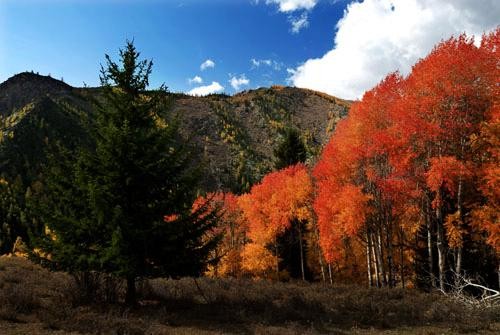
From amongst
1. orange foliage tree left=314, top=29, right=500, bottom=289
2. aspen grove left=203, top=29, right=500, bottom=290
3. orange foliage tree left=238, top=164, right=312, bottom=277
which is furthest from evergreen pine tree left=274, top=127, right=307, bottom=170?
orange foliage tree left=314, top=29, right=500, bottom=289

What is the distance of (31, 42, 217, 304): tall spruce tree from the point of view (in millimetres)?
14852

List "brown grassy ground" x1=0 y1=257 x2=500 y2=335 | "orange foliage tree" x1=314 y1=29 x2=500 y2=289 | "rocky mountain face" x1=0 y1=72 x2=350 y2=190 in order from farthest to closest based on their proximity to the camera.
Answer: "rocky mountain face" x1=0 y1=72 x2=350 y2=190, "orange foliage tree" x1=314 y1=29 x2=500 y2=289, "brown grassy ground" x1=0 y1=257 x2=500 y2=335

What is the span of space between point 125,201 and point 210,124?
14364 cm

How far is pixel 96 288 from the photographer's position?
15.8 m

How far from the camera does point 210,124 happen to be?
15788cm

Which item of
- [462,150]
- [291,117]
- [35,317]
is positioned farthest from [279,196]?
[291,117]

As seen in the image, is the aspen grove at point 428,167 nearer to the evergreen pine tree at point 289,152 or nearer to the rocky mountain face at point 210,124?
the evergreen pine tree at point 289,152

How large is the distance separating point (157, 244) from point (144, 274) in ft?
3.92

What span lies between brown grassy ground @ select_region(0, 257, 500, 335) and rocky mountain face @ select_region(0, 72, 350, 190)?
81.7 m

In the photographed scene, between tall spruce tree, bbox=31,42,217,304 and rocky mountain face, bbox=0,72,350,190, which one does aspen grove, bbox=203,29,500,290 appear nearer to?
tall spruce tree, bbox=31,42,217,304

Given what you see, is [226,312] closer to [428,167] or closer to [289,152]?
[428,167]

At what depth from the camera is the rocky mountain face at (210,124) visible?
114 metres

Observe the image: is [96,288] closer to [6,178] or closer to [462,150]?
[462,150]

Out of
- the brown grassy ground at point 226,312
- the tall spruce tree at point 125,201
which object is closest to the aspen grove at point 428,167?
the brown grassy ground at point 226,312
